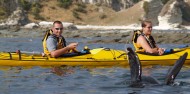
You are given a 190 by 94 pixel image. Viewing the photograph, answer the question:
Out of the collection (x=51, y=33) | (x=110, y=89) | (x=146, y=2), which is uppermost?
(x=146, y=2)

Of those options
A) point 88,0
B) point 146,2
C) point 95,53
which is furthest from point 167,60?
point 88,0

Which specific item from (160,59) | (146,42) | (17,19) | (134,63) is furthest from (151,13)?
(134,63)

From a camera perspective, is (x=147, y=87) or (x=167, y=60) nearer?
(x=147, y=87)

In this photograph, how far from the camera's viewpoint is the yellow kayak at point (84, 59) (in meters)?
14.3

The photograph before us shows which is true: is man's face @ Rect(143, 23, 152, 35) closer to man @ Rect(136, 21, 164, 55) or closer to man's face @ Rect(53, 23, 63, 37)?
man @ Rect(136, 21, 164, 55)

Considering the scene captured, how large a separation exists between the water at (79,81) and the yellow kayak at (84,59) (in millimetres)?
310

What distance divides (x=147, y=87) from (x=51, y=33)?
17.0 ft

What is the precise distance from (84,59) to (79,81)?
10.3 feet

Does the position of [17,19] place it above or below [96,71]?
above

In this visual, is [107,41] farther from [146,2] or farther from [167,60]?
[146,2]

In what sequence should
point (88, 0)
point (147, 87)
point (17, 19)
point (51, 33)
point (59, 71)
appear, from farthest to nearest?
point (88, 0), point (17, 19), point (51, 33), point (59, 71), point (147, 87)

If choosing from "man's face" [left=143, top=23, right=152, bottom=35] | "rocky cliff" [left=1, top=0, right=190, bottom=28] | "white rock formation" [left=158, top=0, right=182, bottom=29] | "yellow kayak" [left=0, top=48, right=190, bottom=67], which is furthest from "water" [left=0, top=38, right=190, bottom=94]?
"white rock formation" [left=158, top=0, right=182, bottom=29]

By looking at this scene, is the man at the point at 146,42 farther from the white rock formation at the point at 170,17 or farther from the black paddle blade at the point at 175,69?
the white rock formation at the point at 170,17

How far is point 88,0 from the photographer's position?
4279 inches
